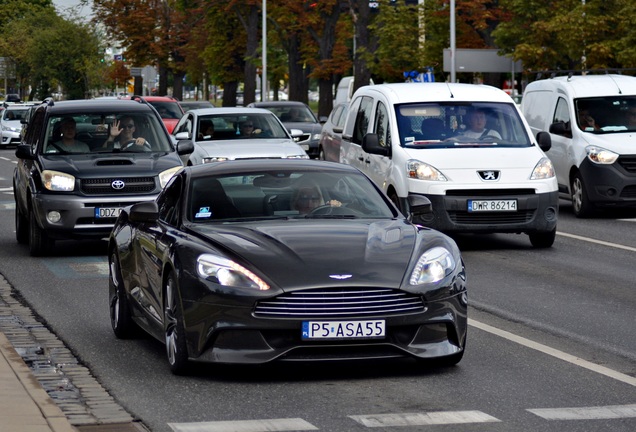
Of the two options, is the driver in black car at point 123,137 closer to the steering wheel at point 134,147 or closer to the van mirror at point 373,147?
the steering wheel at point 134,147

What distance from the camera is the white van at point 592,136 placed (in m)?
21.7

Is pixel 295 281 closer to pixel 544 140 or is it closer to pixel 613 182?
pixel 544 140

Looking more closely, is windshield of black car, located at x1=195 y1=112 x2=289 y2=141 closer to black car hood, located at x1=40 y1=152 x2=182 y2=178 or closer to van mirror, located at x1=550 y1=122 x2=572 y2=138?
van mirror, located at x1=550 y1=122 x2=572 y2=138

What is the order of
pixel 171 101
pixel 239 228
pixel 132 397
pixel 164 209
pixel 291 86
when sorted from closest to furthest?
pixel 132 397
pixel 239 228
pixel 164 209
pixel 171 101
pixel 291 86

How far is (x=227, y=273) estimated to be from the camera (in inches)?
332

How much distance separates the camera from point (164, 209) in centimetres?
1019

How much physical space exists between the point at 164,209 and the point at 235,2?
59.1 metres

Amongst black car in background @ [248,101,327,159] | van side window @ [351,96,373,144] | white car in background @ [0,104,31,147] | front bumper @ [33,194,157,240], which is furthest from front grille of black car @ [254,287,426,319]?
white car in background @ [0,104,31,147]

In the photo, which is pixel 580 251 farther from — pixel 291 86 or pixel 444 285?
pixel 291 86

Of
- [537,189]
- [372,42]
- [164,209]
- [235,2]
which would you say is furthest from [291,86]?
[164,209]

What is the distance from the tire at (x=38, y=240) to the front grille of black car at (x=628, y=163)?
8.81 metres

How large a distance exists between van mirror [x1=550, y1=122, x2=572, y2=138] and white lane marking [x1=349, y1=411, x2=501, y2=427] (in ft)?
50.0

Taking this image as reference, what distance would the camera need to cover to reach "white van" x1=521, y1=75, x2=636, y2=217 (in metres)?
21.7

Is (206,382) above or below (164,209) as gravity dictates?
below
